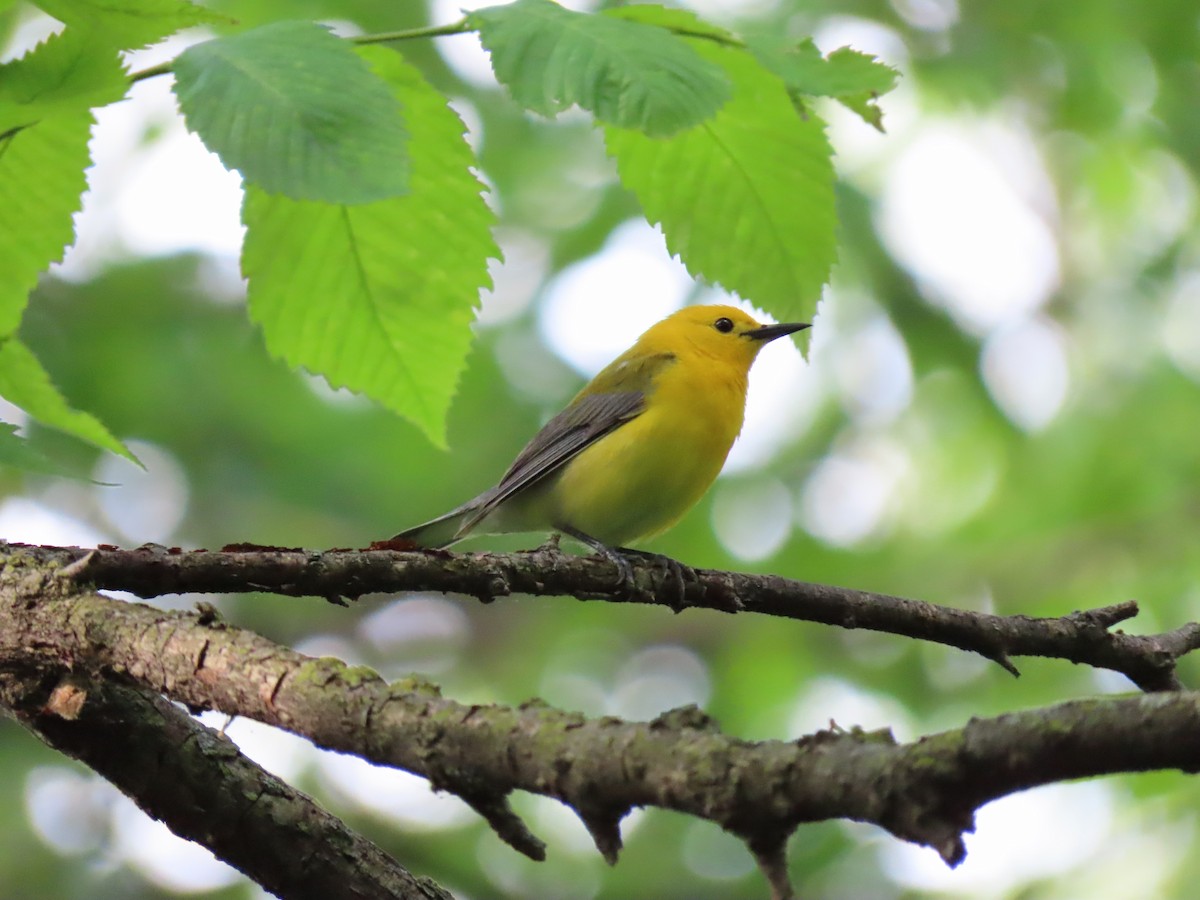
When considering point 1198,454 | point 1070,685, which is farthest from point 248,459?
point 1198,454

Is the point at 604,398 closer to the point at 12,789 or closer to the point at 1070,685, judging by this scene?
the point at 1070,685

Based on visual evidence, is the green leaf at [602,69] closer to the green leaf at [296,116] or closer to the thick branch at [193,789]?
the green leaf at [296,116]

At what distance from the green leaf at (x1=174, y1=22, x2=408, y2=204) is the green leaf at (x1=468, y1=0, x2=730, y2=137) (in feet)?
0.97

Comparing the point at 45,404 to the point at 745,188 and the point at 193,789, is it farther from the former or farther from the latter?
the point at 745,188

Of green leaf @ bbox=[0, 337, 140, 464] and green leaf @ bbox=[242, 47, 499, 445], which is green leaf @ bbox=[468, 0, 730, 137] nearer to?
green leaf @ bbox=[242, 47, 499, 445]

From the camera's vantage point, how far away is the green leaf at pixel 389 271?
9.27 feet

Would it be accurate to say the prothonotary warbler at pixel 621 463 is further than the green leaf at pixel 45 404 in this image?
Yes

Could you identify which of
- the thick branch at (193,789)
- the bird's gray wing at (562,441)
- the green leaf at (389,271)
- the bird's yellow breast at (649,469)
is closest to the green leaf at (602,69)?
the green leaf at (389,271)

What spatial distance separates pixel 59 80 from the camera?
2.34 meters

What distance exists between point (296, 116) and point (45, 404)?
897mm

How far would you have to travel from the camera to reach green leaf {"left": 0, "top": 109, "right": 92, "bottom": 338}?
8.70 ft

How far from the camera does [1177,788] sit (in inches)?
279

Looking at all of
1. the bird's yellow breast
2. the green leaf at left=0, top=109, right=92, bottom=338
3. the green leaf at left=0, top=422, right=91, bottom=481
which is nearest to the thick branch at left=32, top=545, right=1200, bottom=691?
the green leaf at left=0, top=422, right=91, bottom=481

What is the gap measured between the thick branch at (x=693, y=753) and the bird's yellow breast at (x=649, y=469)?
4.18 m
